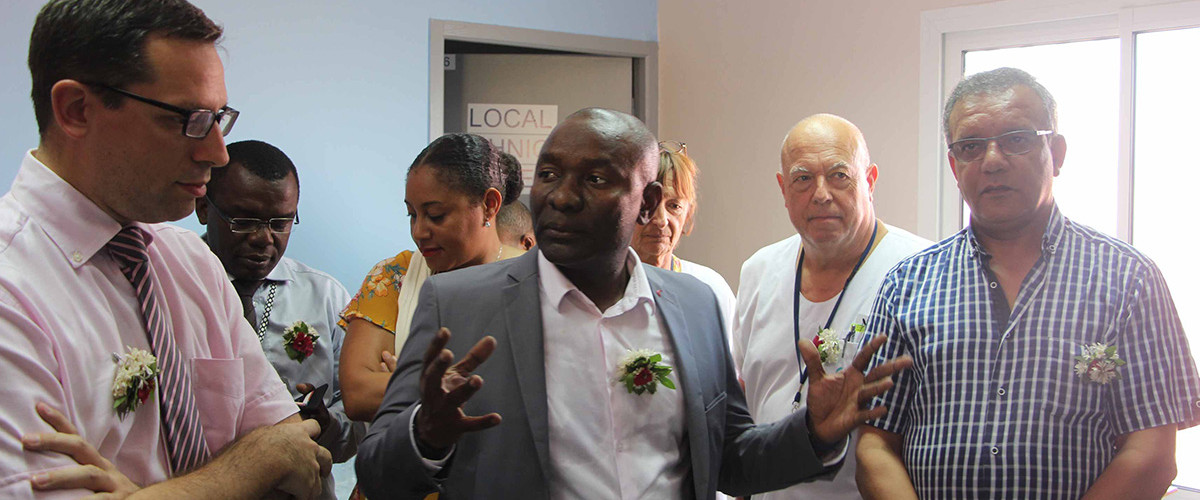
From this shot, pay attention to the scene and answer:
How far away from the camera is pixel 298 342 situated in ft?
9.07

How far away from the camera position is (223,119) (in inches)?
65.3

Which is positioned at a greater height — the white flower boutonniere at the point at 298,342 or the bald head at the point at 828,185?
the bald head at the point at 828,185

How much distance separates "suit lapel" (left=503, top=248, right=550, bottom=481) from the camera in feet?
5.30

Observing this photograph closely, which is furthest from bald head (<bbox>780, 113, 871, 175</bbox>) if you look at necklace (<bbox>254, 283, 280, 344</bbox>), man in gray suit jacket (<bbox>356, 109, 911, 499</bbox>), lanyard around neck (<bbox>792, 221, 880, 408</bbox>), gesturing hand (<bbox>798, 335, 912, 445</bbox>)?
necklace (<bbox>254, 283, 280, 344</bbox>)

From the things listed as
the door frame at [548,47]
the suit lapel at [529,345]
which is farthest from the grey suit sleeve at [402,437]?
the door frame at [548,47]

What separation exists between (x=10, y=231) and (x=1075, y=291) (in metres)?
1.96

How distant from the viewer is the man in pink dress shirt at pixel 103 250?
1310mm

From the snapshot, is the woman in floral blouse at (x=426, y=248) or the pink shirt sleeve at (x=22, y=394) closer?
the pink shirt sleeve at (x=22, y=394)

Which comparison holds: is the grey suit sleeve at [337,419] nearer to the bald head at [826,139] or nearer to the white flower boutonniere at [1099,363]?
the bald head at [826,139]

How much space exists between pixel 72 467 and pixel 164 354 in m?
0.29

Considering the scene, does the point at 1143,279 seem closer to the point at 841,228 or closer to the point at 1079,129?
the point at 841,228

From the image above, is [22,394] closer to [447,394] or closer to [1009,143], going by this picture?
[447,394]

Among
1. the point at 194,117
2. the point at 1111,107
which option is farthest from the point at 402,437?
the point at 1111,107

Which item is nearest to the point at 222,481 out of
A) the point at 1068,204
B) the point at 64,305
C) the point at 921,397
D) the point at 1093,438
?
the point at 64,305
